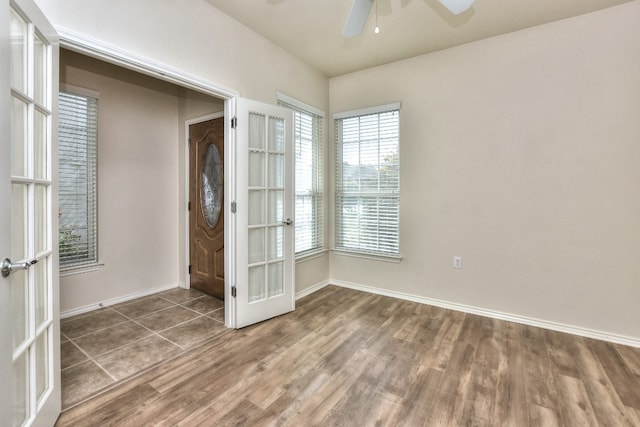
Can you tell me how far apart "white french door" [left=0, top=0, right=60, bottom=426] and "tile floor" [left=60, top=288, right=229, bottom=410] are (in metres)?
0.41

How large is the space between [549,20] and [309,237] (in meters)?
3.23

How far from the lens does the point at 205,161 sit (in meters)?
3.69

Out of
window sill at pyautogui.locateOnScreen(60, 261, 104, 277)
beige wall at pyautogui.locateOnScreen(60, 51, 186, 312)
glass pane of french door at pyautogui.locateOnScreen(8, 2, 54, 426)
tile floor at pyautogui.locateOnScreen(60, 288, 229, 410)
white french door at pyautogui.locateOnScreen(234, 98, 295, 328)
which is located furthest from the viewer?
beige wall at pyautogui.locateOnScreen(60, 51, 186, 312)

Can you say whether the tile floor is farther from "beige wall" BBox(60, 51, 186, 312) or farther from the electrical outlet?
the electrical outlet

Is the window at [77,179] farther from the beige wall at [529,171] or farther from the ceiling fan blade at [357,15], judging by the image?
the beige wall at [529,171]

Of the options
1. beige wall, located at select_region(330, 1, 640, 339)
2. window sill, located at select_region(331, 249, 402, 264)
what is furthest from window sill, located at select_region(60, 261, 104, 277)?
beige wall, located at select_region(330, 1, 640, 339)

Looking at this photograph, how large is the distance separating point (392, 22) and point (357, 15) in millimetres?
915

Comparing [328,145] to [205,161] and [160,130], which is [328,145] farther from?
[160,130]

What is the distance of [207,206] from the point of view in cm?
368

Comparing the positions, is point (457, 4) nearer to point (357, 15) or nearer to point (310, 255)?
point (357, 15)

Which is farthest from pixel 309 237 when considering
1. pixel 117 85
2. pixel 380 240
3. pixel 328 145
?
pixel 117 85

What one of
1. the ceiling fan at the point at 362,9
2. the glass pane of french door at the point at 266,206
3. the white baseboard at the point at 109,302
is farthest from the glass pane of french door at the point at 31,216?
the white baseboard at the point at 109,302

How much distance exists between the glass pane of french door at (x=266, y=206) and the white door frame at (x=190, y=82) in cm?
18

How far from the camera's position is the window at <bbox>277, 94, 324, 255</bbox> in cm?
362
